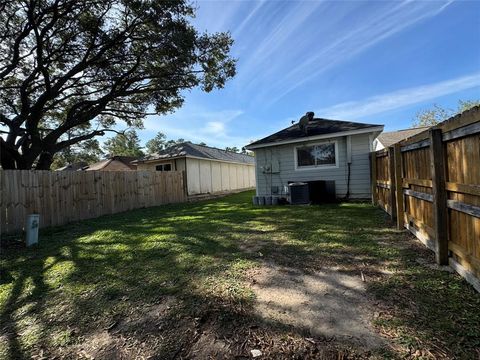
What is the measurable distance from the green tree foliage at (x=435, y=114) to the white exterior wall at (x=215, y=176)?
2494 centimetres

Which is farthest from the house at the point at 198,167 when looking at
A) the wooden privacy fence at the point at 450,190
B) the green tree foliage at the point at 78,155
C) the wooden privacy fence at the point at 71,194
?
the green tree foliage at the point at 78,155

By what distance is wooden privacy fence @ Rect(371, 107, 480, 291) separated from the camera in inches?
86.0

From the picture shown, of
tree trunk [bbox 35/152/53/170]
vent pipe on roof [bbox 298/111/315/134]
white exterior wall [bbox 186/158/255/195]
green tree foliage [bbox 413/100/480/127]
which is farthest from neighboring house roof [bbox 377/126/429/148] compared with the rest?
tree trunk [bbox 35/152/53/170]

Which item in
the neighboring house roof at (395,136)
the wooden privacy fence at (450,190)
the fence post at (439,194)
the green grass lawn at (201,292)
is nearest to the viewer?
the green grass lawn at (201,292)

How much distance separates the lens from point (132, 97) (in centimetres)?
1528

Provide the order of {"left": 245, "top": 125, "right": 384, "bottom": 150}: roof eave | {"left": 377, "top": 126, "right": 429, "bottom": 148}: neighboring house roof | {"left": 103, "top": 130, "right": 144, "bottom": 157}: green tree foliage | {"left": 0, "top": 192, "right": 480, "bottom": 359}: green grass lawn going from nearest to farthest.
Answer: {"left": 0, "top": 192, "right": 480, "bottom": 359}: green grass lawn, {"left": 245, "top": 125, "right": 384, "bottom": 150}: roof eave, {"left": 377, "top": 126, "right": 429, "bottom": 148}: neighboring house roof, {"left": 103, "top": 130, "right": 144, "bottom": 157}: green tree foliage

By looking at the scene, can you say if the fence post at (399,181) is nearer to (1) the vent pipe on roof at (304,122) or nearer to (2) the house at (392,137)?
(1) the vent pipe on roof at (304,122)

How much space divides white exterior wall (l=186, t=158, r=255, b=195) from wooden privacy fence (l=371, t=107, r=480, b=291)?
43.3 ft

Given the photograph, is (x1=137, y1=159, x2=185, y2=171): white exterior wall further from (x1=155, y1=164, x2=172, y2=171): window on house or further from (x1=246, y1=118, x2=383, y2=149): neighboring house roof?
(x1=246, y1=118, x2=383, y2=149): neighboring house roof

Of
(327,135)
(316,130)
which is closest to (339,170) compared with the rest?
(327,135)

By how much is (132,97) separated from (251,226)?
517 inches

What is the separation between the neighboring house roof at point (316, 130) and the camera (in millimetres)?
9078

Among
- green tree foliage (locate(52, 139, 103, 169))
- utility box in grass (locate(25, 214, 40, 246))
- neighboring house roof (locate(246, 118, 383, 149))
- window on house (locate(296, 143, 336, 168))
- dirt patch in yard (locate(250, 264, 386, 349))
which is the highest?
green tree foliage (locate(52, 139, 103, 169))

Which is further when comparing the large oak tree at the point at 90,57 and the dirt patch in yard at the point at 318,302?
the large oak tree at the point at 90,57
